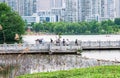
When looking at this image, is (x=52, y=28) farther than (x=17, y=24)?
Yes

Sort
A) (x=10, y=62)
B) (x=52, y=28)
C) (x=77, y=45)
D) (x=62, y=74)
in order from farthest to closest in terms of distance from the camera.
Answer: (x=52, y=28)
(x=77, y=45)
(x=10, y=62)
(x=62, y=74)

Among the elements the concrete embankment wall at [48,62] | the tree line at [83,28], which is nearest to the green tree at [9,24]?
the concrete embankment wall at [48,62]

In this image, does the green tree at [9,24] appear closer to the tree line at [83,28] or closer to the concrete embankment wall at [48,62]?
the concrete embankment wall at [48,62]

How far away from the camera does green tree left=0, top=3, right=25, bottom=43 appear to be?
4353 centimetres

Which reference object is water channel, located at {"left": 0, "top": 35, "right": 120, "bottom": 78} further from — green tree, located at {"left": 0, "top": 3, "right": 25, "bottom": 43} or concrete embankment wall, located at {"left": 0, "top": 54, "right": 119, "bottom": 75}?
green tree, located at {"left": 0, "top": 3, "right": 25, "bottom": 43}

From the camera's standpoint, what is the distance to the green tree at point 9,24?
143ft

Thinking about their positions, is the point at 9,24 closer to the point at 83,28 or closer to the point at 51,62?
the point at 51,62

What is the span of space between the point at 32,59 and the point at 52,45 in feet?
6.88

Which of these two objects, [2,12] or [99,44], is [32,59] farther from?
[2,12]

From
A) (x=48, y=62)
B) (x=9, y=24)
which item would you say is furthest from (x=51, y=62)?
(x=9, y=24)

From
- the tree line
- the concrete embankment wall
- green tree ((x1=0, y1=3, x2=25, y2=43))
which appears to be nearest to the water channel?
the concrete embankment wall

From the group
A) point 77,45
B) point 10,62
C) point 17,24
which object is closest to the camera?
point 10,62

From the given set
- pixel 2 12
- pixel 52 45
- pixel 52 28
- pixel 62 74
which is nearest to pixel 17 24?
pixel 2 12

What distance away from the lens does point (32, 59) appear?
3133cm
